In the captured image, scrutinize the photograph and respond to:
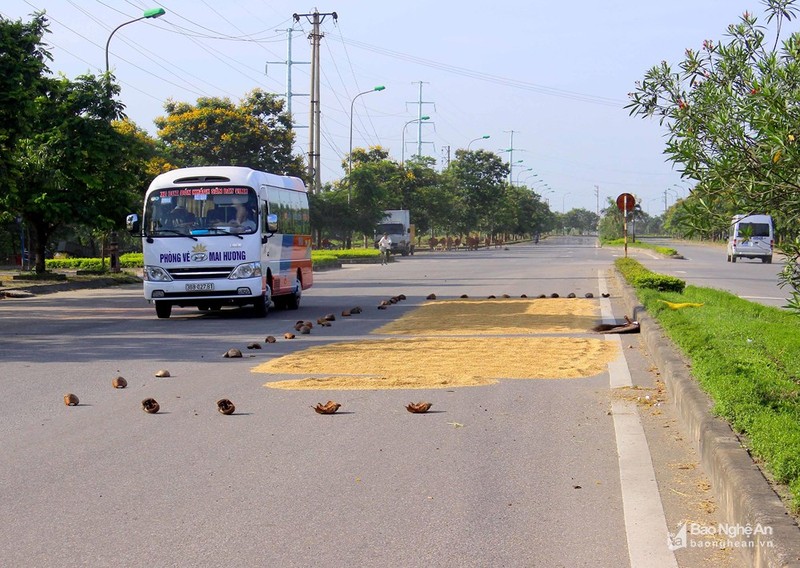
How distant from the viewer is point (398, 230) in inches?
2758

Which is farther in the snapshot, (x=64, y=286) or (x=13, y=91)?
(x=64, y=286)

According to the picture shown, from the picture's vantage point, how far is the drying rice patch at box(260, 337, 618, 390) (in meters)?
10.4

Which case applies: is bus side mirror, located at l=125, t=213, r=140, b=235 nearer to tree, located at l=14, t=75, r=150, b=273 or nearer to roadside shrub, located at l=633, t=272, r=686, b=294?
roadside shrub, located at l=633, t=272, r=686, b=294

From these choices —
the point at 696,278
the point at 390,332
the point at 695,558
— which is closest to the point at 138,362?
the point at 390,332

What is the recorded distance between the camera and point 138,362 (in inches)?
484

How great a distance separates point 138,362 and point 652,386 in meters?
6.00

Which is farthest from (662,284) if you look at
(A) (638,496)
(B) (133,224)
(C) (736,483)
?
(C) (736,483)

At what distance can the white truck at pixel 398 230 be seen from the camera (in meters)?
69.0

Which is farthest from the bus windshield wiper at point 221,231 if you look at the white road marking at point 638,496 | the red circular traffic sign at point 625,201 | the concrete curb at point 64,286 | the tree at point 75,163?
the red circular traffic sign at point 625,201

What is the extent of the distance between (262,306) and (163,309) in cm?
181

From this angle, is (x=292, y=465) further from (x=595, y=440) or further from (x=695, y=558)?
(x=695, y=558)

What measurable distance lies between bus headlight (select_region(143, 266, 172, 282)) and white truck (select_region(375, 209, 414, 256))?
50067 millimetres

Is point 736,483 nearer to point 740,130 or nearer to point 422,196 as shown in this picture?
point 740,130

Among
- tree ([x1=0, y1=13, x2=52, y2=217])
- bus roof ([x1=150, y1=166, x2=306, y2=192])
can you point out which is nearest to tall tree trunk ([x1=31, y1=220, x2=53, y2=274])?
tree ([x1=0, y1=13, x2=52, y2=217])
